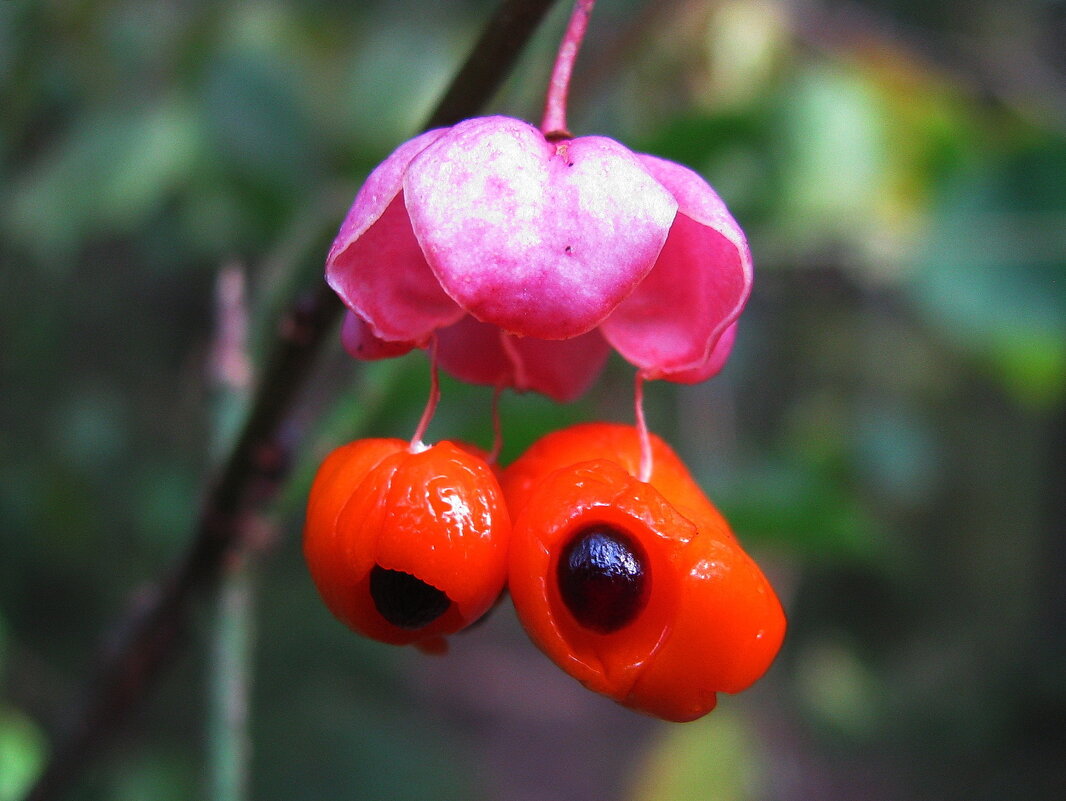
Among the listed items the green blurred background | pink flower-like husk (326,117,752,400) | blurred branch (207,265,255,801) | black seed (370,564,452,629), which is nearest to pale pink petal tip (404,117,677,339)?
pink flower-like husk (326,117,752,400)

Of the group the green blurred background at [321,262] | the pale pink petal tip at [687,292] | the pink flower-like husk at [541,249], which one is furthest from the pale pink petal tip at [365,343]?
the green blurred background at [321,262]

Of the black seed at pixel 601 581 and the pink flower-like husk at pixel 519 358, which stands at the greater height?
the black seed at pixel 601 581

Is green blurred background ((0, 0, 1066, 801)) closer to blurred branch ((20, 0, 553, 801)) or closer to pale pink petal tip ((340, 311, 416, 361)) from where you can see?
blurred branch ((20, 0, 553, 801))

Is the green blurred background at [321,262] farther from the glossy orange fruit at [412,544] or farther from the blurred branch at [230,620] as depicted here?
the glossy orange fruit at [412,544]

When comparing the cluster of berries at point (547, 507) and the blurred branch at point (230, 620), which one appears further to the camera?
the blurred branch at point (230, 620)

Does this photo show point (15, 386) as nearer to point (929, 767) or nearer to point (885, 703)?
point (885, 703)

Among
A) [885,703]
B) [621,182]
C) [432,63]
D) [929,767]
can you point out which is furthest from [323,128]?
[929,767]
